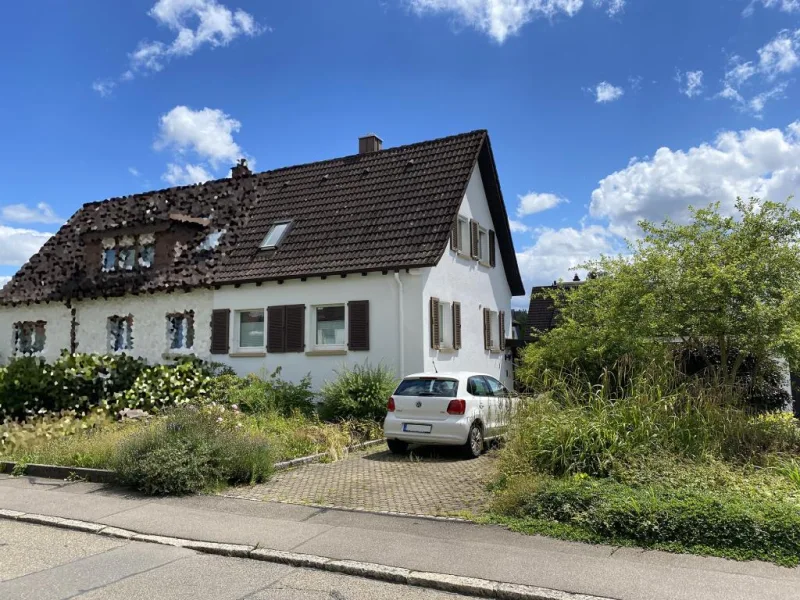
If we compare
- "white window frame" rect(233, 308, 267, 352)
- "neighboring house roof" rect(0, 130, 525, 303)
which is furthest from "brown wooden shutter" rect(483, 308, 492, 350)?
"white window frame" rect(233, 308, 267, 352)

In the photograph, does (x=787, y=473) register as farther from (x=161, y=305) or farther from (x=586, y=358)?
(x=161, y=305)

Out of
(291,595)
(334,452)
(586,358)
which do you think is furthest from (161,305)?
(291,595)

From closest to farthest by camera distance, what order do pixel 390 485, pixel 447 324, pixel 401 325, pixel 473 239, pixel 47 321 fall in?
pixel 390 485 → pixel 401 325 → pixel 447 324 → pixel 473 239 → pixel 47 321

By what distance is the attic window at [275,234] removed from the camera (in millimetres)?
18941

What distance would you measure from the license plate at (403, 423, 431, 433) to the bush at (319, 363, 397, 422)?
106 inches

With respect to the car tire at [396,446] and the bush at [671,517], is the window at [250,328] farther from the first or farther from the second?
the bush at [671,517]

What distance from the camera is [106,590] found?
211 inches

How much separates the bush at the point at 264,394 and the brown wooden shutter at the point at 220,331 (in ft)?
5.80

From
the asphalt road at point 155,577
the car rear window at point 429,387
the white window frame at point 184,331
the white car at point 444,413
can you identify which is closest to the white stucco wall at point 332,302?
the white window frame at point 184,331

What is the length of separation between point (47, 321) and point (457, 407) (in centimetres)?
1702

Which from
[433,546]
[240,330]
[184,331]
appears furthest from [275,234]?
[433,546]

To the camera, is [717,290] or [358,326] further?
[358,326]

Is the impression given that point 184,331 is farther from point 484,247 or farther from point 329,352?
point 484,247

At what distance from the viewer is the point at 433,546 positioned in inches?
251
